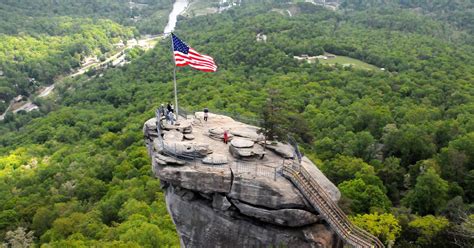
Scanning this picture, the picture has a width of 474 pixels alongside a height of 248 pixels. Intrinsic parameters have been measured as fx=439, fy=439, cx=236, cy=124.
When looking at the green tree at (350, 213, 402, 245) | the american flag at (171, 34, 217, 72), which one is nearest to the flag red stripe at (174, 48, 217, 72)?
the american flag at (171, 34, 217, 72)

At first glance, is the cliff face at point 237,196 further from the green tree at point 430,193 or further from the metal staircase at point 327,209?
the green tree at point 430,193

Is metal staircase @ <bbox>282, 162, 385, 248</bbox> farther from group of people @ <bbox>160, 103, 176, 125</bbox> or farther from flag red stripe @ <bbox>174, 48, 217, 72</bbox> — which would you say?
flag red stripe @ <bbox>174, 48, 217, 72</bbox>

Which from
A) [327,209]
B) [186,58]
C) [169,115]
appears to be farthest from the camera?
[169,115]

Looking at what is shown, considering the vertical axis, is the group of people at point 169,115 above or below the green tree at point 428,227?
above

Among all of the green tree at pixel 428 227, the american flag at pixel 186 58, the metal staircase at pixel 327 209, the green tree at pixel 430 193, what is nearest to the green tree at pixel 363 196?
the green tree at pixel 430 193

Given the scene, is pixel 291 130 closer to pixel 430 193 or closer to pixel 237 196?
pixel 237 196

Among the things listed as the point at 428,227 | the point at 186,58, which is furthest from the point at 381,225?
the point at 186,58
